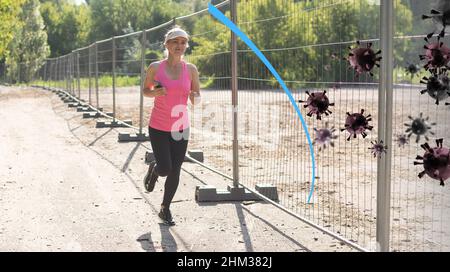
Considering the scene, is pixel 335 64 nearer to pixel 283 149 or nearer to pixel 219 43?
pixel 219 43

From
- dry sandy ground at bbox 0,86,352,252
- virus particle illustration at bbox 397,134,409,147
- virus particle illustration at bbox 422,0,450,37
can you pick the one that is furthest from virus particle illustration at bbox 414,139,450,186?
dry sandy ground at bbox 0,86,352,252

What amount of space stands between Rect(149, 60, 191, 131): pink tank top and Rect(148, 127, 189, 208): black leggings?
81mm

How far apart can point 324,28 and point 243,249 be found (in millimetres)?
2006

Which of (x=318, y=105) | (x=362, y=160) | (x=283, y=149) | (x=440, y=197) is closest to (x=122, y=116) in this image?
(x=283, y=149)

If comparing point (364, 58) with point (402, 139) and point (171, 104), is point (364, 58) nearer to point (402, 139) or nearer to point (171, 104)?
point (402, 139)

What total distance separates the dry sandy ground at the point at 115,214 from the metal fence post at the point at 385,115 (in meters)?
0.86

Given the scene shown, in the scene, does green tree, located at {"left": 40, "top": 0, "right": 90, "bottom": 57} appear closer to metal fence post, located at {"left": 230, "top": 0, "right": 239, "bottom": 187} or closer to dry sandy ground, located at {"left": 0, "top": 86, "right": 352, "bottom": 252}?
dry sandy ground, located at {"left": 0, "top": 86, "right": 352, "bottom": 252}

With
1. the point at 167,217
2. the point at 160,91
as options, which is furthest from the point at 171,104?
the point at 167,217

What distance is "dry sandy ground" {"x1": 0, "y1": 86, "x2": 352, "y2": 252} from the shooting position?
6.03 metres

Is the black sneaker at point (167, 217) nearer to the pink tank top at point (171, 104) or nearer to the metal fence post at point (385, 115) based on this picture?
the pink tank top at point (171, 104)

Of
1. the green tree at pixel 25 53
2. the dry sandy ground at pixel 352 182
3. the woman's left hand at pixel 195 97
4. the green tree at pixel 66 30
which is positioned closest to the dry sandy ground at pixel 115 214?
the dry sandy ground at pixel 352 182

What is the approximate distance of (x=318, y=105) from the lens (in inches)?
116

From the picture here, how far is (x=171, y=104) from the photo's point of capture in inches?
273

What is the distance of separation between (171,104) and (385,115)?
266 centimetres
